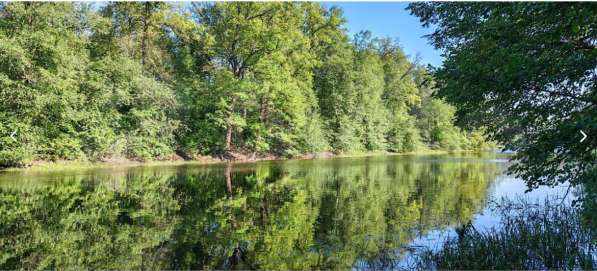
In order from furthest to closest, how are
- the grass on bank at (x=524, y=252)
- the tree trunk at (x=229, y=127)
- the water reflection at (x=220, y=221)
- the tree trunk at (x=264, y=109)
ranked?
the tree trunk at (x=264, y=109) → the tree trunk at (x=229, y=127) → the water reflection at (x=220, y=221) → the grass on bank at (x=524, y=252)

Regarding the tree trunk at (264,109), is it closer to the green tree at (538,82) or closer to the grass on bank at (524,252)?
the green tree at (538,82)

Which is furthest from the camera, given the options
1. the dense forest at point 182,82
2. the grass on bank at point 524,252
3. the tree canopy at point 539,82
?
the dense forest at point 182,82

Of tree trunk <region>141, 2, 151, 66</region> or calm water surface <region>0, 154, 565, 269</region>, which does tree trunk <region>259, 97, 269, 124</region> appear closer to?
tree trunk <region>141, 2, 151, 66</region>

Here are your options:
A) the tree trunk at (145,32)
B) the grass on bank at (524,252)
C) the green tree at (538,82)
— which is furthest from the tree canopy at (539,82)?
the tree trunk at (145,32)

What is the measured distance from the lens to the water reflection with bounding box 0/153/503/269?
7.77 meters

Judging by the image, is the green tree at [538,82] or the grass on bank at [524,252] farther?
the green tree at [538,82]

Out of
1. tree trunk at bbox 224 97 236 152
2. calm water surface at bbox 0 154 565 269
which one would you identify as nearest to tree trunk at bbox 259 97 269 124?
tree trunk at bbox 224 97 236 152

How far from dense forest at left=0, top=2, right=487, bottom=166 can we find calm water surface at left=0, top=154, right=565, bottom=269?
558cm

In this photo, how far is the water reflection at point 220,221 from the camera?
777cm

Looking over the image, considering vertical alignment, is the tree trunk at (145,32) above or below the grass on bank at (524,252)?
above

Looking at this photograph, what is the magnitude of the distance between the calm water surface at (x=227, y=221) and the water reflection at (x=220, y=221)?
0.03 m

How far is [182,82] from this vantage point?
3903 cm

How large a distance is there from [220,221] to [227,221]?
0.20 m

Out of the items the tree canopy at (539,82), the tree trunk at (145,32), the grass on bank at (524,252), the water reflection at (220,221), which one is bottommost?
the water reflection at (220,221)
